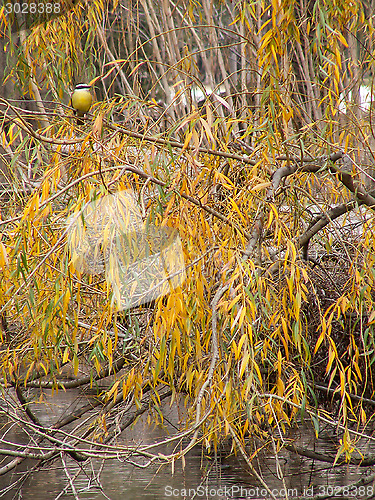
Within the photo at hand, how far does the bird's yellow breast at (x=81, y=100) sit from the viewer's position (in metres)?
1.83

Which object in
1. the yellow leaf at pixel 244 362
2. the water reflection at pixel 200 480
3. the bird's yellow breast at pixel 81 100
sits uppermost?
the bird's yellow breast at pixel 81 100

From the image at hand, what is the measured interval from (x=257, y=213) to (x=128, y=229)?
1.48 feet

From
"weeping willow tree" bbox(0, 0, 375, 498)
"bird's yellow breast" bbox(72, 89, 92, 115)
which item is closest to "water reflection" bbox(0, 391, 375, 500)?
"weeping willow tree" bbox(0, 0, 375, 498)

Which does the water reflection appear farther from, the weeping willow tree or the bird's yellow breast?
the bird's yellow breast

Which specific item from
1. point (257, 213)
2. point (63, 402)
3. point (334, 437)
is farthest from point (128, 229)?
point (63, 402)

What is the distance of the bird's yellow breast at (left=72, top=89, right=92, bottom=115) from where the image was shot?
6.02 feet

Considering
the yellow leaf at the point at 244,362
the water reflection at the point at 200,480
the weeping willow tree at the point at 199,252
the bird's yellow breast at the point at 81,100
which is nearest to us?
the yellow leaf at the point at 244,362

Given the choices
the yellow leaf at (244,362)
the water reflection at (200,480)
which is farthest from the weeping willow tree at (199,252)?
the water reflection at (200,480)

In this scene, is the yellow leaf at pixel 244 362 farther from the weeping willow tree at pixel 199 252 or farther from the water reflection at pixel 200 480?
the water reflection at pixel 200 480

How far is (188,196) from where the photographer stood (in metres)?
1.66

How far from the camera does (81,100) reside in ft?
6.04

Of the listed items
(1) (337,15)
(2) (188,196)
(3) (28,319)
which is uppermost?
(1) (337,15)

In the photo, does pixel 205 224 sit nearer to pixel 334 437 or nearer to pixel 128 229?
pixel 128 229

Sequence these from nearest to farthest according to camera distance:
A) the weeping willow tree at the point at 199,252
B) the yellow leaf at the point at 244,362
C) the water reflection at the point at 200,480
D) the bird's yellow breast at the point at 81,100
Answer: the yellow leaf at the point at 244,362
the weeping willow tree at the point at 199,252
the bird's yellow breast at the point at 81,100
the water reflection at the point at 200,480
